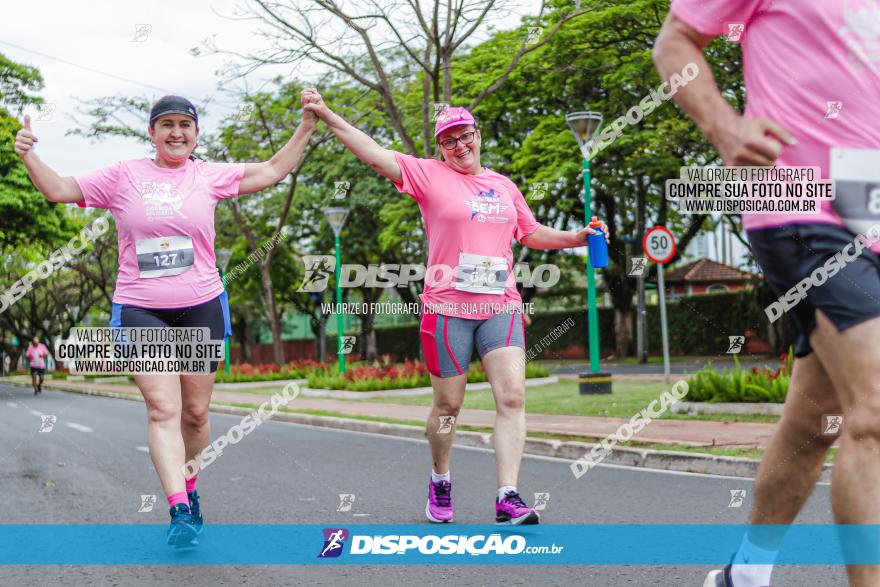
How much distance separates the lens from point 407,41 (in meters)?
17.3

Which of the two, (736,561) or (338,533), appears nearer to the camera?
(736,561)

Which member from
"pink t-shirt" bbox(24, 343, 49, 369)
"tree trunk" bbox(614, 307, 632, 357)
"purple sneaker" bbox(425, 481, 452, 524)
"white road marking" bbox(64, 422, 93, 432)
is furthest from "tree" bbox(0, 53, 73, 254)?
"purple sneaker" bbox(425, 481, 452, 524)

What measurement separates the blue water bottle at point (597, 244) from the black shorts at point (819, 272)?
264 cm

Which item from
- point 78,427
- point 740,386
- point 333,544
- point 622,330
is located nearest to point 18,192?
point 78,427

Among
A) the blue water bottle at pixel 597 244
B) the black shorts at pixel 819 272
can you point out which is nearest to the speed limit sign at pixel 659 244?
the blue water bottle at pixel 597 244

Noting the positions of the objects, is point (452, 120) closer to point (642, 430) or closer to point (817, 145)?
point (817, 145)

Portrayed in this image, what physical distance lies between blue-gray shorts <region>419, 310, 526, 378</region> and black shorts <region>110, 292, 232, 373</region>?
105 centimetres

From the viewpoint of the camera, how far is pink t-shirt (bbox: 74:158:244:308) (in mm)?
4695

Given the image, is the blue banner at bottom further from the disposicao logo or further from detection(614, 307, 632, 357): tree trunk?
detection(614, 307, 632, 357): tree trunk

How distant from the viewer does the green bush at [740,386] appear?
36.1 feet

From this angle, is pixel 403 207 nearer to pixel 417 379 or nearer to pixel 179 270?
pixel 417 379

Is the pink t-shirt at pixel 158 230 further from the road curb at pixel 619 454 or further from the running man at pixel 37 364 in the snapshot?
the running man at pixel 37 364

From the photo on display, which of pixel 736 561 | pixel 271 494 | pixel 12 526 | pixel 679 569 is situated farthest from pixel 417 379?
pixel 736 561

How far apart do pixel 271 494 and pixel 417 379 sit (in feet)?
44.2
